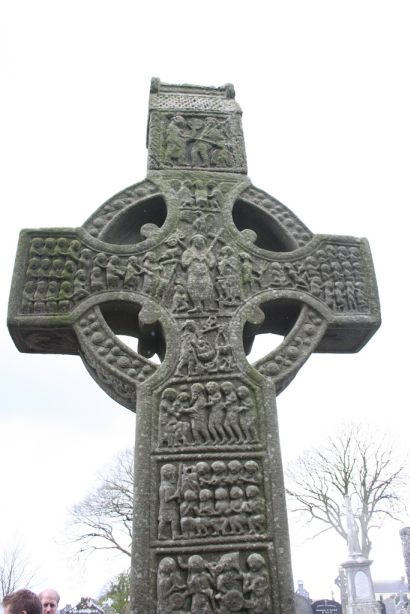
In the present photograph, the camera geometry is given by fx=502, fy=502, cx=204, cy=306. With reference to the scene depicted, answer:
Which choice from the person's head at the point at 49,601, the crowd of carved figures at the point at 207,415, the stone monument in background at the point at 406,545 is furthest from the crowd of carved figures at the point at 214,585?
the stone monument in background at the point at 406,545

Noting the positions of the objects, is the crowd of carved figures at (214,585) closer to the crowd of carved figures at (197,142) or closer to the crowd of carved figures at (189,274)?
the crowd of carved figures at (189,274)

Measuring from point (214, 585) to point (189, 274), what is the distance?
2.26 metres

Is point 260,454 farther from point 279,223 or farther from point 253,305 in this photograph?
point 279,223

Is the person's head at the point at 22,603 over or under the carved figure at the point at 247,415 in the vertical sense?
under

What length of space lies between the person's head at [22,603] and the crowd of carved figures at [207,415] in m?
1.24

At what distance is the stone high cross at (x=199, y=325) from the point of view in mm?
3125

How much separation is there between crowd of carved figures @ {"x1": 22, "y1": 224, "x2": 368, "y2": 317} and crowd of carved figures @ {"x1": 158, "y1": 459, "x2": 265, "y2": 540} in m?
1.23

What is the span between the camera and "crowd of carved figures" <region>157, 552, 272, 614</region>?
9.64 ft

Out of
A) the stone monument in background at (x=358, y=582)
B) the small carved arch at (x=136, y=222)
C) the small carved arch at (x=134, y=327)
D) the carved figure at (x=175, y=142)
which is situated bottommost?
the stone monument in background at (x=358, y=582)

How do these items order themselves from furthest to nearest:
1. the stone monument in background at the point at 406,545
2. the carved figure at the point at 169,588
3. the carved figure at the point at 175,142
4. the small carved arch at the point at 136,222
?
1. the stone monument in background at the point at 406,545
2. the carved figure at the point at 175,142
3. the small carved arch at the point at 136,222
4. the carved figure at the point at 169,588

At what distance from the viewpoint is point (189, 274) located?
4.16 meters

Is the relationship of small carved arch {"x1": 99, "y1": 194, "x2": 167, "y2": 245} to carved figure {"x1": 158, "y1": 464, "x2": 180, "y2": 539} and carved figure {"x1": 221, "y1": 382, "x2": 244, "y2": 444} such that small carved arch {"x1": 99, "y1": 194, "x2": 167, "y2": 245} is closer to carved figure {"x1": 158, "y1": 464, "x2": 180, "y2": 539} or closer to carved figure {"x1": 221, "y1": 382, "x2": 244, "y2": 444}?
carved figure {"x1": 221, "y1": 382, "x2": 244, "y2": 444}

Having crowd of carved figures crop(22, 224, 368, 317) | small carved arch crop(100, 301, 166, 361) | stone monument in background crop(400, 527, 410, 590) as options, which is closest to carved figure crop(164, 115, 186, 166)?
crowd of carved figures crop(22, 224, 368, 317)

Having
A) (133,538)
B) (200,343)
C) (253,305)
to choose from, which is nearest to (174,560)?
(133,538)
